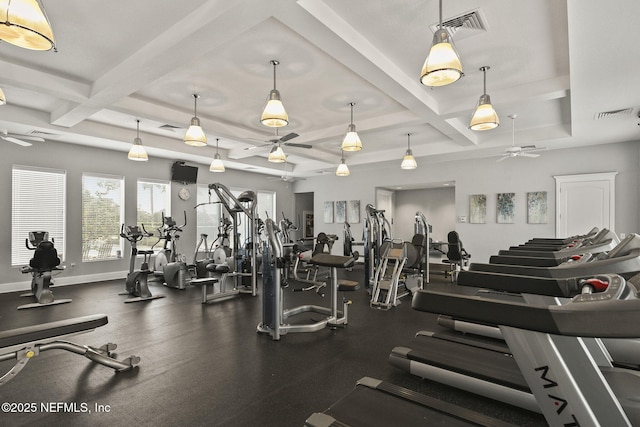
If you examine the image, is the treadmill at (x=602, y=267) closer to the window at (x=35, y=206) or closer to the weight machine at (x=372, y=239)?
the weight machine at (x=372, y=239)

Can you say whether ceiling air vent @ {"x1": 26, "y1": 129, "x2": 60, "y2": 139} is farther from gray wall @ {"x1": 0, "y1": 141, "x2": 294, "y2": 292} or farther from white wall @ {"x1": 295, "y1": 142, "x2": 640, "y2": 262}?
white wall @ {"x1": 295, "y1": 142, "x2": 640, "y2": 262}

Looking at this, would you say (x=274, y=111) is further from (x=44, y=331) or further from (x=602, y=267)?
(x=602, y=267)

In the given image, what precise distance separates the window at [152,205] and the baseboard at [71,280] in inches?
34.6

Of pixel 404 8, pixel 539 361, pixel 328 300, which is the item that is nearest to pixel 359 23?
pixel 404 8

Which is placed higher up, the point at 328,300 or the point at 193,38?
the point at 193,38

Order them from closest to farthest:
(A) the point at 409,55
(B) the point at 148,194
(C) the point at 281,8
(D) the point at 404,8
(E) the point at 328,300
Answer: (C) the point at 281,8, (D) the point at 404,8, (A) the point at 409,55, (E) the point at 328,300, (B) the point at 148,194

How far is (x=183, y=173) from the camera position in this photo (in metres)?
8.72

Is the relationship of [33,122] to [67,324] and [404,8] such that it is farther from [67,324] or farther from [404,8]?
[404,8]

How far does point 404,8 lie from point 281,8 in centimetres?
112

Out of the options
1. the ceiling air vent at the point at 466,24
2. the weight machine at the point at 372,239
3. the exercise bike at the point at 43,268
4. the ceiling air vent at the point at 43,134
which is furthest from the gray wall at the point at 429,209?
the ceiling air vent at the point at 43,134

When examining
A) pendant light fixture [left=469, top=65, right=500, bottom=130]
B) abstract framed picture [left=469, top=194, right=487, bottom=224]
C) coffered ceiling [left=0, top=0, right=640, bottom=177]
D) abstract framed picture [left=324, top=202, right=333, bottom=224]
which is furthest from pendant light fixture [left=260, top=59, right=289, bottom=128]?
abstract framed picture [left=324, top=202, right=333, bottom=224]

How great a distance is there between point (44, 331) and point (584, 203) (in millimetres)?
9157

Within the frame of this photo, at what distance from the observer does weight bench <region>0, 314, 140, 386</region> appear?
212cm

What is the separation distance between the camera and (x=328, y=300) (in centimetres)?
534
